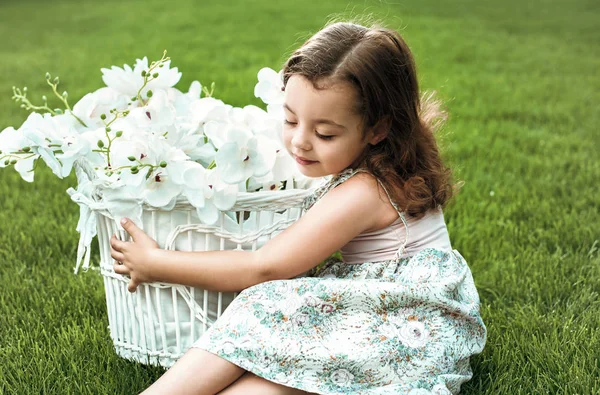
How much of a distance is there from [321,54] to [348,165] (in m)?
0.27

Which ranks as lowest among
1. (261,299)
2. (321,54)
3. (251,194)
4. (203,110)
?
(261,299)

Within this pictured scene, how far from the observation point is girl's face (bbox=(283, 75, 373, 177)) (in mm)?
1706

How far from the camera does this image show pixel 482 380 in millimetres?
1840

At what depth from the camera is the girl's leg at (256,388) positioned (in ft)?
5.27

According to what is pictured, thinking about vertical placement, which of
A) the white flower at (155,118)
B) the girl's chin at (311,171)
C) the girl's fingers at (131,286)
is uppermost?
the white flower at (155,118)

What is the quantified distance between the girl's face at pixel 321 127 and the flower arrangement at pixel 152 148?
0.21 feet

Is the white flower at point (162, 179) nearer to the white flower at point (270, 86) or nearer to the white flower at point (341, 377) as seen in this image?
the white flower at point (270, 86)

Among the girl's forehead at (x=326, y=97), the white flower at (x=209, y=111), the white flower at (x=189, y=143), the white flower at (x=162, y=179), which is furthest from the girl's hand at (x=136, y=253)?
the girl's forehead at (x=326, y=97)

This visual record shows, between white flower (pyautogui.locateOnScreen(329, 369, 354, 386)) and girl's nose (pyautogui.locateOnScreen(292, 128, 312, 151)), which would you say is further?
girl's nose (pyautogui.locateOnScreen(292, 128, 312, 151))

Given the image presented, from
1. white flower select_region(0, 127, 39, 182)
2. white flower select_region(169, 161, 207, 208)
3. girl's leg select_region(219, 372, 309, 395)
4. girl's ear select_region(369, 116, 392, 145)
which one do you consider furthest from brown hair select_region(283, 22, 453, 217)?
white flower select_region(0, 127, 39, 182)

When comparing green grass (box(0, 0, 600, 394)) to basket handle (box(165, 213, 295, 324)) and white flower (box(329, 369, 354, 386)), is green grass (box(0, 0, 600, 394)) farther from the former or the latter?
white flower (box(329, 369, 354, 386))

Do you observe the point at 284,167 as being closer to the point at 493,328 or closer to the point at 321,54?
the point at 321,54

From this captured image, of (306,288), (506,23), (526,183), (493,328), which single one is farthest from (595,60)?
(306,288)

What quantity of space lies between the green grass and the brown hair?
18 centimetres
